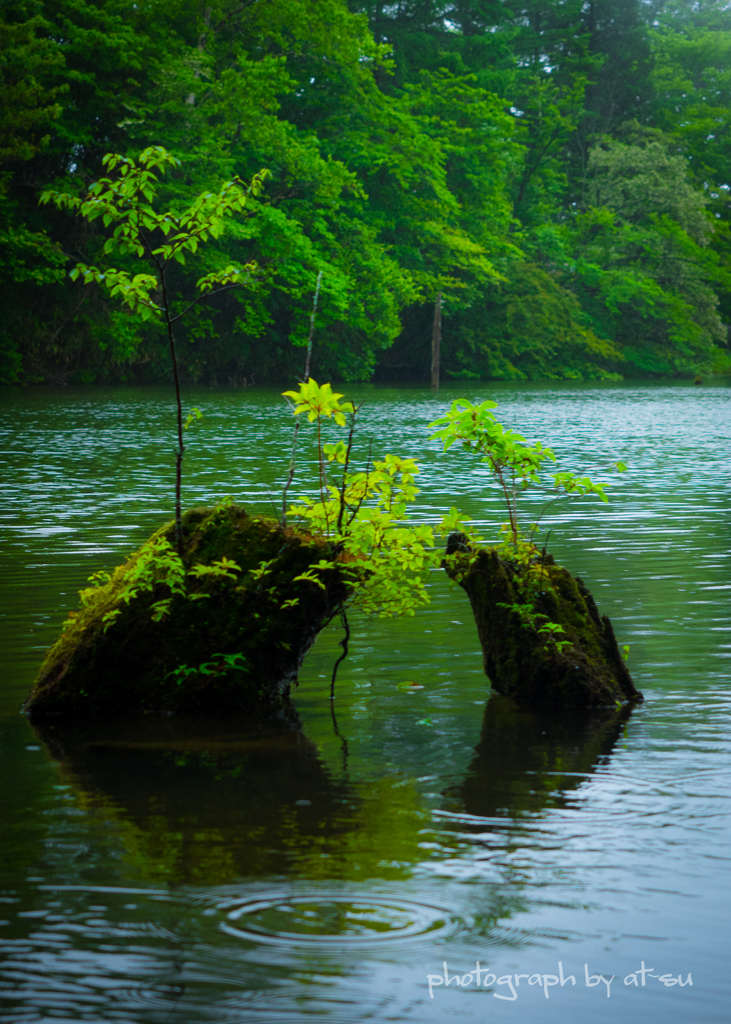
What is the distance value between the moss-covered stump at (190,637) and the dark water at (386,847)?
10.1 inches

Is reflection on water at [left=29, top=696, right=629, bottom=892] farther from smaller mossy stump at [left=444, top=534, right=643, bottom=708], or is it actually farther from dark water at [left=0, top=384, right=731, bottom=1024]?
smaller mossy stump at [left=444, top=534, right=643, bottom=708]

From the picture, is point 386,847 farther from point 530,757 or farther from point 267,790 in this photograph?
point 530,757

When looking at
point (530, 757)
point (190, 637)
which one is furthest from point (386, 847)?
point (190, 637)

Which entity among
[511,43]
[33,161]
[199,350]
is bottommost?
[199,350]

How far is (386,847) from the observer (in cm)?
479

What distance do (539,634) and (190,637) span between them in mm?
Answer: 2040

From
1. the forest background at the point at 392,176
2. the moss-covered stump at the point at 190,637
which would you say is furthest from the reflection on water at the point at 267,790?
the forest background at the point at 392,176

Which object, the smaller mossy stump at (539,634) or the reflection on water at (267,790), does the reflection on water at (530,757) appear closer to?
the reflection on water at (267,790)

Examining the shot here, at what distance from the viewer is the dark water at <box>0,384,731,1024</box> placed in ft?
12.3

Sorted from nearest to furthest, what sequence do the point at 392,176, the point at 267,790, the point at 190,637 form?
the point at 267,790, the point at 190,637, the point at 392,176

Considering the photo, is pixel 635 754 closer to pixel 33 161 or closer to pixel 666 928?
pixel 666 928

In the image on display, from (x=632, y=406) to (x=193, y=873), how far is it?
3909cm

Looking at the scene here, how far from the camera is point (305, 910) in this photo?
420 centimetres

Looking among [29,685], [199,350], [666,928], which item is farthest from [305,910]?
[199,350]
